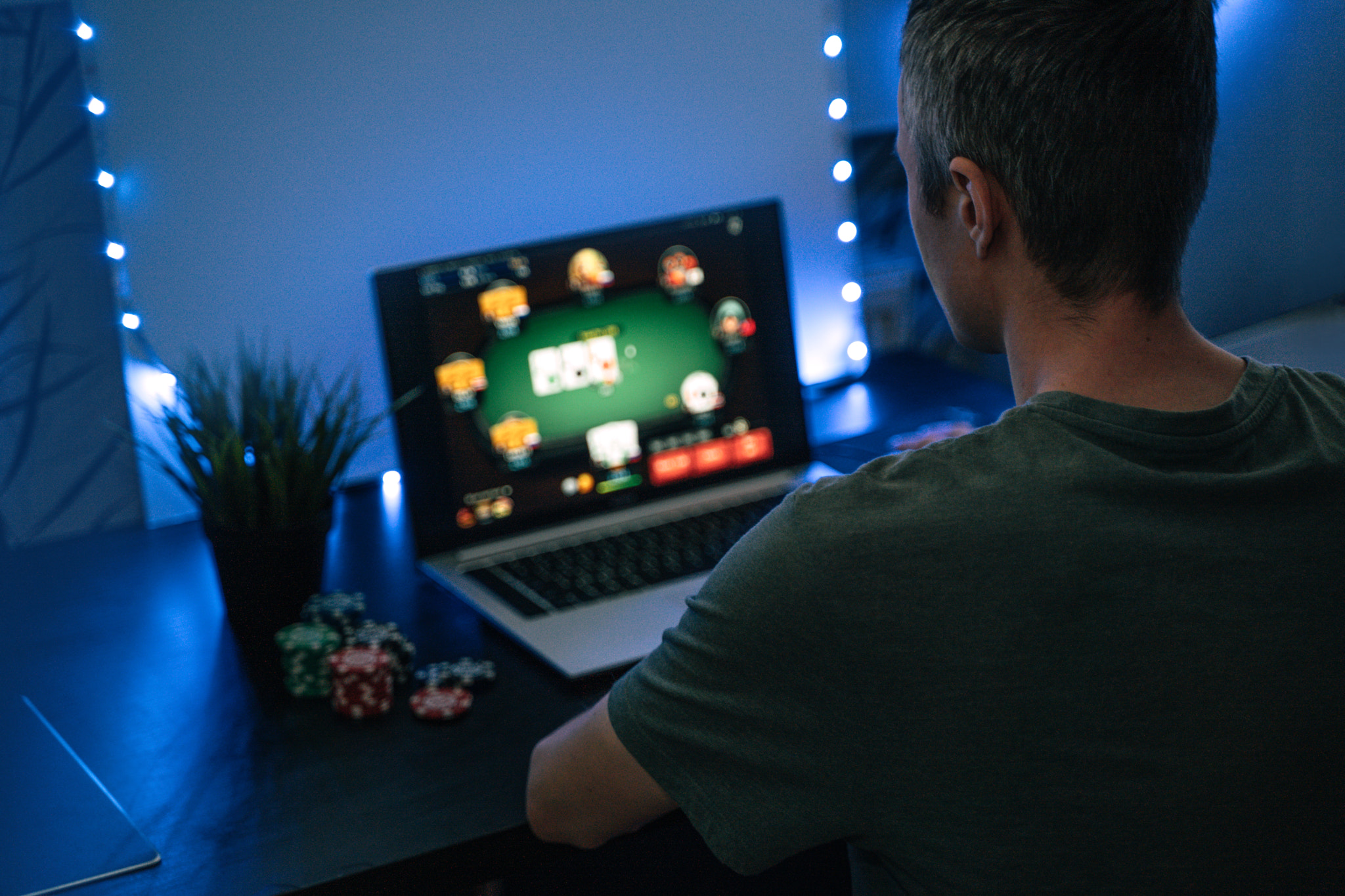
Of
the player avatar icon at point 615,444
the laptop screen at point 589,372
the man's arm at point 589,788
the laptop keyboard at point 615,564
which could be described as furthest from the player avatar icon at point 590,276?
the man's arm at point 589,788

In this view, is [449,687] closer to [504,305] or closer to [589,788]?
[589,788]

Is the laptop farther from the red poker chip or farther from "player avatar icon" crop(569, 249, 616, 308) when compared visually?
the red poker chip

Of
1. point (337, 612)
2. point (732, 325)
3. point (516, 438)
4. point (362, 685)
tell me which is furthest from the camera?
point (732, 325)

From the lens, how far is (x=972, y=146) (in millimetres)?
731

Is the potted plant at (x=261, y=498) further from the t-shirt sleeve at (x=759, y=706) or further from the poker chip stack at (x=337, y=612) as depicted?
the t-shirt sleeve at (x=759, y=706)

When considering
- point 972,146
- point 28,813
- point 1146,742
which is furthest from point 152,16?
point 1146,742

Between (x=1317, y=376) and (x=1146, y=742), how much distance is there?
0.29m

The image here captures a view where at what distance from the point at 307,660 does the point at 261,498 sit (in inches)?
7.7

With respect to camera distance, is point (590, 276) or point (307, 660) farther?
point (590, 276)

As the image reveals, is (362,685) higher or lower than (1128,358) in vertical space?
lower

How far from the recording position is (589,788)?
2.53 feet

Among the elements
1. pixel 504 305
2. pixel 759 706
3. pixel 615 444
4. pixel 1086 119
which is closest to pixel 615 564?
pixel 615 444

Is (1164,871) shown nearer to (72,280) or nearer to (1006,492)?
(1006,492)

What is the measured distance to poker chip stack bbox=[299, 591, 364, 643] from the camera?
108cm
